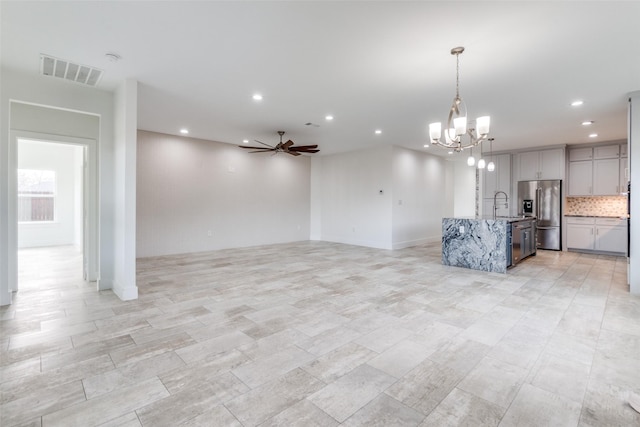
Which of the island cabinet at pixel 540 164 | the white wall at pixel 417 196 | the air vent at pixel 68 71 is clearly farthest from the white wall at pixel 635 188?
the air vent at pixel 68 71

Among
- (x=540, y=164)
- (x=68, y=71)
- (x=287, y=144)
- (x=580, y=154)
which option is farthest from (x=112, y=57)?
(x=580, y=154)

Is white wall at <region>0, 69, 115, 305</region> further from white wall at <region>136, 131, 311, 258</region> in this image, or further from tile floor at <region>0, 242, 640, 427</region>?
white wall at <region>136, 131, 311, 258</region>

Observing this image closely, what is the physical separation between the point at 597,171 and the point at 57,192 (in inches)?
562

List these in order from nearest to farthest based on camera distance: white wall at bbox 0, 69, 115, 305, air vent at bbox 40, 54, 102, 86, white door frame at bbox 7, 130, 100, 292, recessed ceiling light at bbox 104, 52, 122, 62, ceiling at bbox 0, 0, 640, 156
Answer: ceiling at bbox 0, 0, 640, 156, recessed ceiling light at bbox 104, 52, 122, 62, air vent at bbox 40, 54, 102, 86, white wall at bbox 0, 69, 115, 305, white door frame at bbox 7, 130, 100, 292

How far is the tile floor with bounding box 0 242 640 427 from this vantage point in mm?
1777

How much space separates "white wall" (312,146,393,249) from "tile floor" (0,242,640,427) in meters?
3.61

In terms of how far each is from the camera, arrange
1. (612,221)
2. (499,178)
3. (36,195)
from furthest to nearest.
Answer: (499,178)
(36,195)
(612,221)

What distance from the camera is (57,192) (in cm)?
857

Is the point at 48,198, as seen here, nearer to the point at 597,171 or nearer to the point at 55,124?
the point at 55,124

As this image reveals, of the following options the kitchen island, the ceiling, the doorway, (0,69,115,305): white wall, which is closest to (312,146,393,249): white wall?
the kitchen island

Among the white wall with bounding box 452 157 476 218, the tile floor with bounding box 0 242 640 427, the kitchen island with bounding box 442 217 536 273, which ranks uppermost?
the white wall with bounding box 452 157 476 218

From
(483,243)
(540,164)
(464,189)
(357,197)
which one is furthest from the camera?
(464,189)

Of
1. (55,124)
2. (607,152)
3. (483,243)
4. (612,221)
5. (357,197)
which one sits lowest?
(483,243)

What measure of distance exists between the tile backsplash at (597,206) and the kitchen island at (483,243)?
3257mm
